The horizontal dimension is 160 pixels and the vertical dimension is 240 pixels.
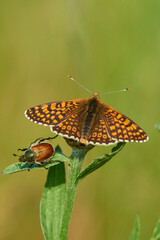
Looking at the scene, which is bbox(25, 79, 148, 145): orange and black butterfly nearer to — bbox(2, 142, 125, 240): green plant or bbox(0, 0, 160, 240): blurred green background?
bbox(2, 142, 125, 240): green plant

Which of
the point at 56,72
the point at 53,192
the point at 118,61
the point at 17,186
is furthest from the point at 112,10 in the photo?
the point at 53,192

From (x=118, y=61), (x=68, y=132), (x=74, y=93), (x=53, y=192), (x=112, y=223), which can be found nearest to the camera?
(x=53, y=192)

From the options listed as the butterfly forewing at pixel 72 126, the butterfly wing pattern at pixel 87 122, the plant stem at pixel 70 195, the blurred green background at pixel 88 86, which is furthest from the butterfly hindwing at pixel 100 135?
the blurred green background at pixel 88 86

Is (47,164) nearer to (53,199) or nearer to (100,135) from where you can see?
(53,199)

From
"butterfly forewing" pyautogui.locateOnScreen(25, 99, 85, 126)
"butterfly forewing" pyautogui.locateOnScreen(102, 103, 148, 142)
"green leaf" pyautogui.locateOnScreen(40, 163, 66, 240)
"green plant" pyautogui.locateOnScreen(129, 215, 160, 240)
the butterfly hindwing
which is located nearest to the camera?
"green plant" pyautogui.locateOnScreen(129, 215, 160, 240)

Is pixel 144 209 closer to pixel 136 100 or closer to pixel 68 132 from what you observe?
pixel 136 100

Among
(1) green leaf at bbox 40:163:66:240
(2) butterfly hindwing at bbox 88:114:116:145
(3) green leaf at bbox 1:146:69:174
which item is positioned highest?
(2) butterfly hindwing at bbox 88:114:116:145

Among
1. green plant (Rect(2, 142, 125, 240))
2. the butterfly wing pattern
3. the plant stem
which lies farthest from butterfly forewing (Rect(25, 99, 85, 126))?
the plant stem

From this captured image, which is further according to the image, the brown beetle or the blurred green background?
the blurred green background
